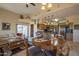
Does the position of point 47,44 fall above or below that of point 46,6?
below

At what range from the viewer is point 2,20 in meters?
1.59

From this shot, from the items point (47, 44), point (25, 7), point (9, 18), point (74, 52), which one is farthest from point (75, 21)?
point (9, 18)

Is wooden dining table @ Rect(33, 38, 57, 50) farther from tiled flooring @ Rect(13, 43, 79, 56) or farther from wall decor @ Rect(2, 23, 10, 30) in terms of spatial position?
wall decor @ Rect(2, 23, 10, 30)

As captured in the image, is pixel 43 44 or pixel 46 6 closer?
pixel 46 6

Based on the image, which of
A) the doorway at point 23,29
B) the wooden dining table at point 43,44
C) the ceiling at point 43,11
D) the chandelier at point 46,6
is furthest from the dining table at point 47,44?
the chandelier at point 46,6

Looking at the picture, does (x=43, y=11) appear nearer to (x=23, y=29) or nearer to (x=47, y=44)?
(x=23, y=29)

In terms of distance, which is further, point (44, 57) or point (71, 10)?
point (71, 10)

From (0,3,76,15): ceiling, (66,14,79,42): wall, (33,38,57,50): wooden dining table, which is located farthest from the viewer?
(33,38,57,50): wooden dining table

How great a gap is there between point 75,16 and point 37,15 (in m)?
0.63

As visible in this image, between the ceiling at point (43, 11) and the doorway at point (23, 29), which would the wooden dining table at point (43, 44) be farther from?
the ceiling at point (43, 11)

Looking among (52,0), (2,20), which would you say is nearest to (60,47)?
(52,0)

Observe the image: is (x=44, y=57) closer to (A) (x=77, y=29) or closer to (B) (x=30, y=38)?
(B) (x=30, y=38)

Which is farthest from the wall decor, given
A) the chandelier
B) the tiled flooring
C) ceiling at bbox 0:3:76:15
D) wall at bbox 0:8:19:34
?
the chandelier

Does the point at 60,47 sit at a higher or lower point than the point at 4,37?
lower
